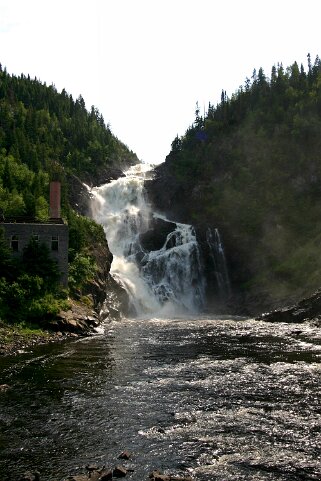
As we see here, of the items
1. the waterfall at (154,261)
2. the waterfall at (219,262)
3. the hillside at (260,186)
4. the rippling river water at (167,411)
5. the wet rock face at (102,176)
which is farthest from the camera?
the wet rock face at (102,176)

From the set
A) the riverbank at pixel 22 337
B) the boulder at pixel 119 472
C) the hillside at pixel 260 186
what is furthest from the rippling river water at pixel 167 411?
the hillside at pixel 260 186

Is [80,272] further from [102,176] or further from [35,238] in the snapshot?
[102,176]

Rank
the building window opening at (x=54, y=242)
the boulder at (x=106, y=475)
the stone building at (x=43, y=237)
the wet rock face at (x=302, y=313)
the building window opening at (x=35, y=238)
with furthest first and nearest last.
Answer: the wet rock face at (x=302, y=313), the building window opening at (x=54, y=242), the building window opening at (x=35, y=238), the stone building at (x=43, y=237), the boulder at (x=106, y=475)

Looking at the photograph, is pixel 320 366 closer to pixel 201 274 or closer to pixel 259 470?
pixel 259 470

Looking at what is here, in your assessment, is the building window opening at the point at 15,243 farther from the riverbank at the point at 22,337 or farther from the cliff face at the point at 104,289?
the cliff face at the point at 104,289

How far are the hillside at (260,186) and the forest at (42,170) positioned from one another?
87.8 feet

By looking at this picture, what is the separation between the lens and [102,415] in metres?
24.3

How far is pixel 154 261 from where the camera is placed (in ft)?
309

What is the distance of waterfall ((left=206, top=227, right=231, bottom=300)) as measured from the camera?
3784 inches

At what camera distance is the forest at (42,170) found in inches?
2207

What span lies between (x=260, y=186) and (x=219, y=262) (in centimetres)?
2711

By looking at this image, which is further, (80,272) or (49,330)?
(80,272)

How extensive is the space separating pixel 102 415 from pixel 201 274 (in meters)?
72.0

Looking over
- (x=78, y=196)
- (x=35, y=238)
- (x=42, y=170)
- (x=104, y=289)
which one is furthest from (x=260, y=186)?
(x=35, y=238)
